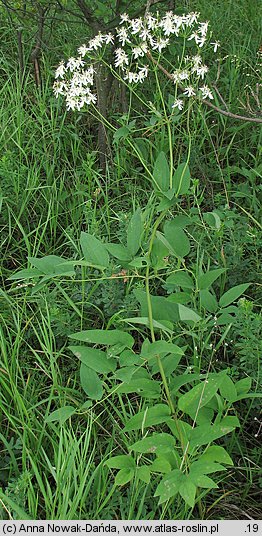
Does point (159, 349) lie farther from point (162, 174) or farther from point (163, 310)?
point (162, 174)

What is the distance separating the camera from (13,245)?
2486mm

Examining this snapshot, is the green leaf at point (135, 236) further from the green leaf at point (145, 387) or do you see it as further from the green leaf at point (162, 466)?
the green leaf at point (162, 466)

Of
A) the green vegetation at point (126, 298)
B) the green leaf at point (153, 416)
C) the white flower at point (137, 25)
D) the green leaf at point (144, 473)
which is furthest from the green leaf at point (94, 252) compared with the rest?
the white flower at point (137, 25)

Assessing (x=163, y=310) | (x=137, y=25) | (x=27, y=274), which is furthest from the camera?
(x=137, y=25)

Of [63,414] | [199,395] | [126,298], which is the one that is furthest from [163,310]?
[126,298]

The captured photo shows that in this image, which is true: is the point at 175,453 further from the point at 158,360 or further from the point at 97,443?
the point at 97,443

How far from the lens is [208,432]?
147 centimetres

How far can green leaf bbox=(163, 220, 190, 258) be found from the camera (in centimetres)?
151

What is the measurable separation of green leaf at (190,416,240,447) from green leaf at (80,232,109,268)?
1.34 ft

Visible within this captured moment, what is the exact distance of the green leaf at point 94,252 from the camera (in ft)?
4.56

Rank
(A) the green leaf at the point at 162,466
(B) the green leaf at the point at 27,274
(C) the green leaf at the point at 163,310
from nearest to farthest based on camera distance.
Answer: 1. (B) the green leaf at the point at 27,274
2. (A) the green leaf at the point at 162,466
3. (C) the green leaf at the point at 163,310

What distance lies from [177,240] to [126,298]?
1.91 feet

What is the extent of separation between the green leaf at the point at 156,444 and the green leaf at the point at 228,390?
18 cm

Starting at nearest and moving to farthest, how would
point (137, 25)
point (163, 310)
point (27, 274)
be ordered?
point (27, 274) < point (163, 310) < point (137, 25)
